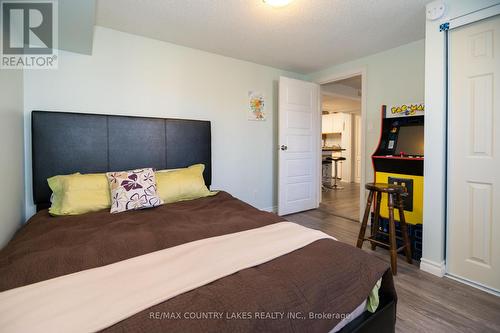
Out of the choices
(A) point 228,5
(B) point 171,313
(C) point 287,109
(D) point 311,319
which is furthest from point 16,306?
(C) point 287,109

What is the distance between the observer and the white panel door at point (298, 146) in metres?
3.61

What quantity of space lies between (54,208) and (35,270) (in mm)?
1107

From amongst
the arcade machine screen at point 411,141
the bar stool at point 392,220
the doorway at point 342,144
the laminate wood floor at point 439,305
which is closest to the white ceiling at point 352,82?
the doorway at point 342,144

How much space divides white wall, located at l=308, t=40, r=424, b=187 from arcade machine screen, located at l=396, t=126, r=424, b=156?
18.2 inches

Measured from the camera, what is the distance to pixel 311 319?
34.3 inches

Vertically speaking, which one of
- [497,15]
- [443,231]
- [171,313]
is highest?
[497,15]

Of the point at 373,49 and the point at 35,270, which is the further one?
the point at 373,49

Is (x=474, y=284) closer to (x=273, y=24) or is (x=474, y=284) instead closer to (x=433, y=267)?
(x=433, y=267)

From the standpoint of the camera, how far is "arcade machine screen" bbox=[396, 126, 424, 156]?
2.52m

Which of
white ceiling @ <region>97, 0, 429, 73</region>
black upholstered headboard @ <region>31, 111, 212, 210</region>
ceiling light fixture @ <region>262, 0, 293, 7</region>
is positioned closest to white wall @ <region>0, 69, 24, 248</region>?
black upholstered headboard @ <region>31, 111, 212, 210</region>

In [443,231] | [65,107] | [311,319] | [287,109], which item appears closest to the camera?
[311,319]

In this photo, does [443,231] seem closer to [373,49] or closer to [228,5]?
[373,49]

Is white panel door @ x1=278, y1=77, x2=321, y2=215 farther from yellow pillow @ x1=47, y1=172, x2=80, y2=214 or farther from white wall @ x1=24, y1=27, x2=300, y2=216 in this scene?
yellow pillow @ x1=47, y1=172, x2=80, y2=214

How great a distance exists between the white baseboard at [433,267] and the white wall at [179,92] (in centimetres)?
213
